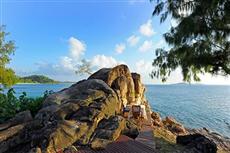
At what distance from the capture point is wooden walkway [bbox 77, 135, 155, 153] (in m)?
5.73

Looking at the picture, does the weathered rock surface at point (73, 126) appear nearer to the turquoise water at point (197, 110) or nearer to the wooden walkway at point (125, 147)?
the wooden walkway at point (125, 147)

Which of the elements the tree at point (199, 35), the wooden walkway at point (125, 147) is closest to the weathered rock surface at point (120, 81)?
the tree at point (199, 35)

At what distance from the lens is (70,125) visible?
20.4ft

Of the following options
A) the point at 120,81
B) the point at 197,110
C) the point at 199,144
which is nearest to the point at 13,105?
the point at 120,81

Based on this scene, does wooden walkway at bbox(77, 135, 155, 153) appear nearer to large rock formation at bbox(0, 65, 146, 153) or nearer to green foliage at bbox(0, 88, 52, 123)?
large rock formation at bbox(0, 65, 146, 153)

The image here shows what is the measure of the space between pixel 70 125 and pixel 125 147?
141cm

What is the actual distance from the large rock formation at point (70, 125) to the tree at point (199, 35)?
3031mm

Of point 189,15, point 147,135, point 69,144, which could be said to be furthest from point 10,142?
point 189,15

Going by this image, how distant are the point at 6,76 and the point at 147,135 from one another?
12.4 metres

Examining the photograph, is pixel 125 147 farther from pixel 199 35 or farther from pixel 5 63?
pixel 5 63

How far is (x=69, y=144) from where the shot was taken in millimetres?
5758

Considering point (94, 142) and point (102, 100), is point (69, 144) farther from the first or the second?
point (102, 100)

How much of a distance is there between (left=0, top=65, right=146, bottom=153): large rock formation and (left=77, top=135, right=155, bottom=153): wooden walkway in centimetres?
14

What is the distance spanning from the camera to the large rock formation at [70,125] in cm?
569
